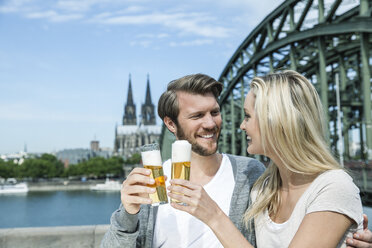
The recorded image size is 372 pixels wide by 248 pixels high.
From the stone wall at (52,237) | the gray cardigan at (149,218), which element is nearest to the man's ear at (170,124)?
the gray cardigan at (149,218)

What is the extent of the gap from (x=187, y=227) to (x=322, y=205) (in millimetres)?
744

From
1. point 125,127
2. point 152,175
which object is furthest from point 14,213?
point 125,127

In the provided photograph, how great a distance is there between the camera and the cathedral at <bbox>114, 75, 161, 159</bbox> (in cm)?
11519

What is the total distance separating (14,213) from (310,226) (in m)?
37.5

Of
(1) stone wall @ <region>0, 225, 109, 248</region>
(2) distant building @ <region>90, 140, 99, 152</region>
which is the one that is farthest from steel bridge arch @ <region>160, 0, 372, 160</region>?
(2) distant building @ <region>90, 140, 99, 152</region>

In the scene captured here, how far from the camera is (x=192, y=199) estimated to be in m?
1.44

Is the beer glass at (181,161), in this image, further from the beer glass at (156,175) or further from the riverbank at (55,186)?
the riverbank at (55,186)

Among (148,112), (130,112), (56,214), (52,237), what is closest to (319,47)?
(52,237)

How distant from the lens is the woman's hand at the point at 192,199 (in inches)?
56.5

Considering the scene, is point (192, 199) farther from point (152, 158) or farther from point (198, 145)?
point (198, 145)

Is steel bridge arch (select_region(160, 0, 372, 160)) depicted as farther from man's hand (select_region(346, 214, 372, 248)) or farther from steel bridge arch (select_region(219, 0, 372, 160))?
man's hand (select_region(346, 214, 372, 248))

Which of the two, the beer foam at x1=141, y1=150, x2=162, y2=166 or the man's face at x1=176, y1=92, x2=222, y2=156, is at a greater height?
the man's face at x1=176, y1=92, x2=222, y2=156

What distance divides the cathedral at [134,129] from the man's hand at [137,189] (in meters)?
112

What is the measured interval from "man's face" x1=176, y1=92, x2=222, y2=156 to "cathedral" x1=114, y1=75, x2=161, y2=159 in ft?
365
